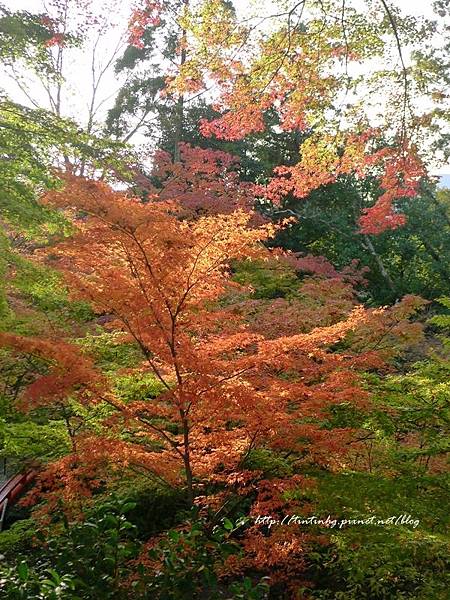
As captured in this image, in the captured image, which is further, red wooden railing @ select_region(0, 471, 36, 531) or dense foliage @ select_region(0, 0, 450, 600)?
red wooden railing @ select_region(0, 471, 36, 531)

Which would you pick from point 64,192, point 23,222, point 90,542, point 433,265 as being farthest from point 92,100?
point 90,542

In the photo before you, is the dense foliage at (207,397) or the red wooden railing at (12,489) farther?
the red wooden railing at (12,489)

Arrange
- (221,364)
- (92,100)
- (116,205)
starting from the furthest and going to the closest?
(92,100), (221,364), (116,205)

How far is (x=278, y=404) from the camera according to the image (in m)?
4.25

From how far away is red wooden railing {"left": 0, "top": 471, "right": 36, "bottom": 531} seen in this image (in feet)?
22.1

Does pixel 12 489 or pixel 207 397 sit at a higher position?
pixel 207 397

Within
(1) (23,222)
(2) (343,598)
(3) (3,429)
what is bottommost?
(2) (343,598)

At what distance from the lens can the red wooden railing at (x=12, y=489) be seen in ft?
22.1

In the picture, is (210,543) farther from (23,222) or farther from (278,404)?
(23,222)

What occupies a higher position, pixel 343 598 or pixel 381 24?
pixel 381 24

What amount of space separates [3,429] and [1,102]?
4059 mm

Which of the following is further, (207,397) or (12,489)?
(12,489)

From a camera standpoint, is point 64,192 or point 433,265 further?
point 433,265

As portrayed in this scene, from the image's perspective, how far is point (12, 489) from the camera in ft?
23.0
